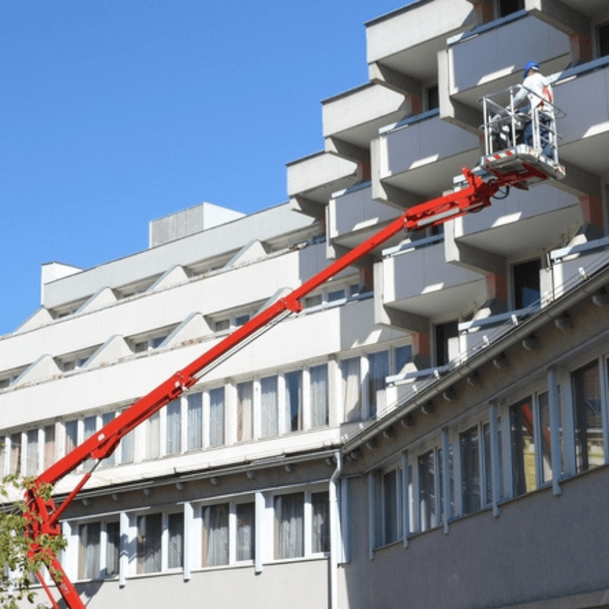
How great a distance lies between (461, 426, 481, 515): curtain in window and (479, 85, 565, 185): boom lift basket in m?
5.33

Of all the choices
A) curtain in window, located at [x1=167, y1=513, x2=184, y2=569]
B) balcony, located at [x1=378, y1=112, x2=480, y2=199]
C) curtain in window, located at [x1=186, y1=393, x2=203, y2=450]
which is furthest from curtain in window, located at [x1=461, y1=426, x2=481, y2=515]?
curtain in window, located at [x1=186, y1=393, x2=203, y2=450]

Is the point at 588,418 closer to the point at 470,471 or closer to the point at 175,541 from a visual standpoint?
the point at 470,471

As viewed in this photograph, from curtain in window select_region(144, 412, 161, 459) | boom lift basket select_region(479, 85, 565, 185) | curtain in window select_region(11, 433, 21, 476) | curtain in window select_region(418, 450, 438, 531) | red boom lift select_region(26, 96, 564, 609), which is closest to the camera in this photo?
boom lift basket select_region(479, 85, 565, 185)

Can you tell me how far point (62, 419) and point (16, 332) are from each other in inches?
329

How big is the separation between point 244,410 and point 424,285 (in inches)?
355

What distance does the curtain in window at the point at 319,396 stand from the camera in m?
41.0

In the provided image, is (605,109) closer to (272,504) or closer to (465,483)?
(465,483)

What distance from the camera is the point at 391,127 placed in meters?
37.7

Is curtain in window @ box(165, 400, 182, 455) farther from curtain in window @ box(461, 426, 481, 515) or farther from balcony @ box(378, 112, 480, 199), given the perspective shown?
curtain in window @ box(461, 426, 481, 515)

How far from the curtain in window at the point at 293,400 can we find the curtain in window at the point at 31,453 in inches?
465

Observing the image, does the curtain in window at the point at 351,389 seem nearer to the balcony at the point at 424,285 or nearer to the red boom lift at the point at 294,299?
the balcony at the point at 424,285

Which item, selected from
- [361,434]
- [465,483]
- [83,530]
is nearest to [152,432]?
[83,530]

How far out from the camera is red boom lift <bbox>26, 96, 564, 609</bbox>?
93.8ft

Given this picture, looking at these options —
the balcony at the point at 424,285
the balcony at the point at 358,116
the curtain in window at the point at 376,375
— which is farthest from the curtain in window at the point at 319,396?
the balcony at the point at 358,116
